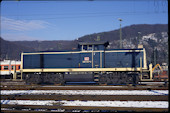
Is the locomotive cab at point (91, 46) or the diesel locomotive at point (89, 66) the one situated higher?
the locomotive cab at point (91, 46)

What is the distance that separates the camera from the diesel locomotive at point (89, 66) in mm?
15478

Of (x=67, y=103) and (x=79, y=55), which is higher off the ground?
(x=79, y=55)

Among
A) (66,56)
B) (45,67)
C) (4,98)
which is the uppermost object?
(66,56)

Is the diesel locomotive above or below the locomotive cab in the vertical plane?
below

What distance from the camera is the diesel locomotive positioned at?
1548 centimetres

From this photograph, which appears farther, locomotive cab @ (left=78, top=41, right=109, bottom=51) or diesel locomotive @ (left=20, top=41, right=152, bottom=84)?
locomotive cab @ (left=78, top=41, right=109, bottom=51)

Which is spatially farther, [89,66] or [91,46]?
[91,46]

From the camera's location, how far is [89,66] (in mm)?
15922

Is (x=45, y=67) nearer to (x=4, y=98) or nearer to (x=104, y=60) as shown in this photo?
(x=104, y=60)

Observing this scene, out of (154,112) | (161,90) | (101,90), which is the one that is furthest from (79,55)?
(154,112)

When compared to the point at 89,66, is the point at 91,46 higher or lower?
higher

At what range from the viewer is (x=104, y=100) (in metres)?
9.05

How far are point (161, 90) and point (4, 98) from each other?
10.2 m

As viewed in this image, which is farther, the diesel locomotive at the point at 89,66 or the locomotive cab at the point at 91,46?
the locomotive cab at the point at 91,46
